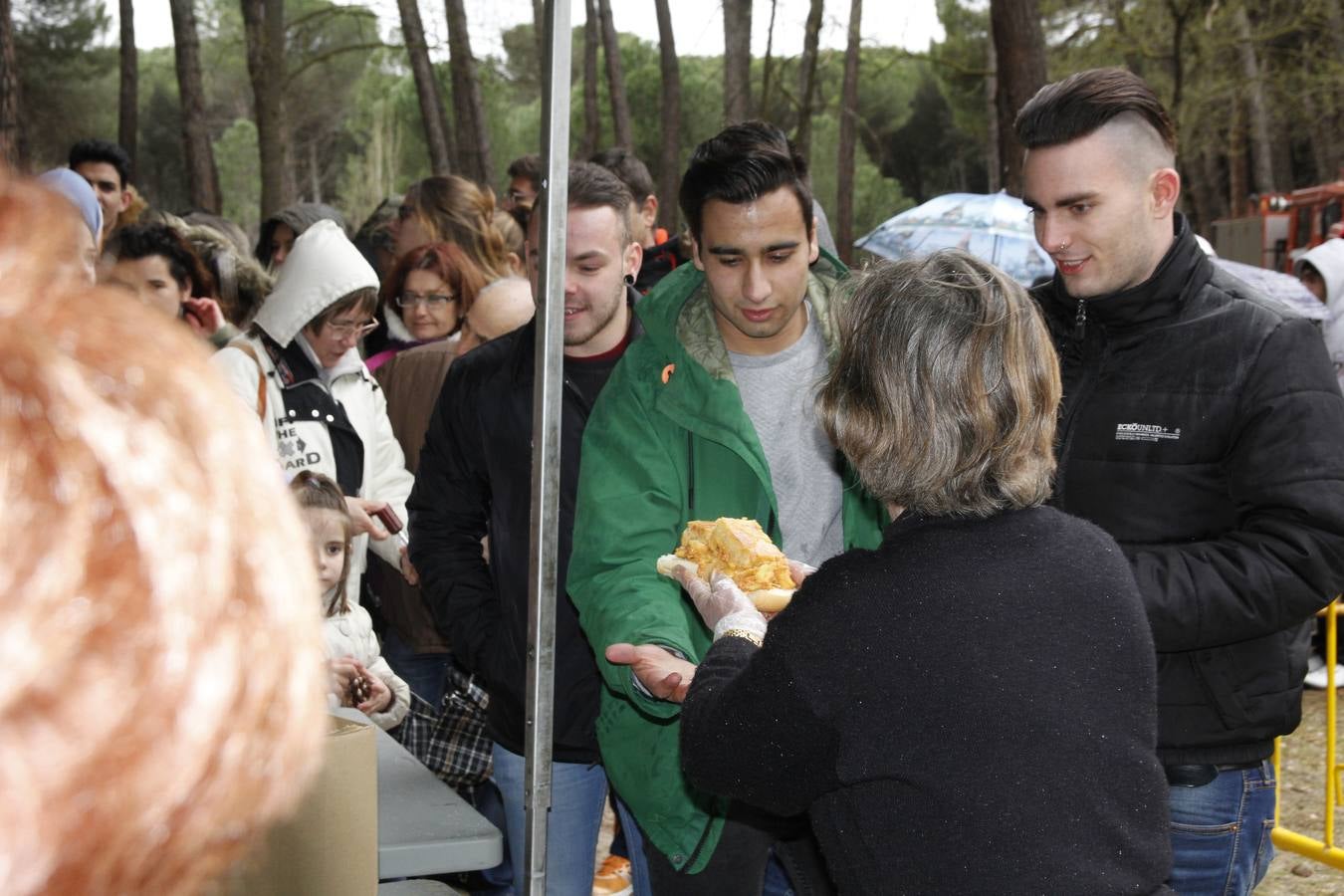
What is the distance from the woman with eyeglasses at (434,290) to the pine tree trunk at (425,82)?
44.0 ft

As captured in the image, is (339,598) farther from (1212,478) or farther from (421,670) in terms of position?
(1212,478)

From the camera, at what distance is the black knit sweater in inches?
69.6

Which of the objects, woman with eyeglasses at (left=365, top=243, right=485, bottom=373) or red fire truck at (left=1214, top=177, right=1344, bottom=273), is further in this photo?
red fire truck at (left=1214, top=177, right=1344, bottom=273)

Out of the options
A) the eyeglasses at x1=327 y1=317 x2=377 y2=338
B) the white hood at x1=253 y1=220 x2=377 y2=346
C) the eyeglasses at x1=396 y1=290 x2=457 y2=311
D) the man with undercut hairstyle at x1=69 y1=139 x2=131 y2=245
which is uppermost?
the man with undercut hairstyle at x1=69 y1=139 x2=131 y2=245

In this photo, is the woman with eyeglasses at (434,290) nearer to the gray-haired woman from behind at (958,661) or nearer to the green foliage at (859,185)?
the gray-haired woman from behind at (958,661)

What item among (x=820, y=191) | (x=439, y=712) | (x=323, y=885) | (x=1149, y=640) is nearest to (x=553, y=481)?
(x=323, y=885)

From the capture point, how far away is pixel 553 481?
2516 millimetres

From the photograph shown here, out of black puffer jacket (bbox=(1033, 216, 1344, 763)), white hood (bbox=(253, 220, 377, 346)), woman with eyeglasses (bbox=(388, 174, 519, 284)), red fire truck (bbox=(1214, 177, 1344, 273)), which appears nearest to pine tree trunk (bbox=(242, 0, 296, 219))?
woman with eyeglasses (bbox=(388, 174, 519, 284))

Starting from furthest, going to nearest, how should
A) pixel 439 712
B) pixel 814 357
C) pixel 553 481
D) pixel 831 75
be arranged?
pixel 831 75, pixel 439 712, pixel 814 357, pixel 553 481

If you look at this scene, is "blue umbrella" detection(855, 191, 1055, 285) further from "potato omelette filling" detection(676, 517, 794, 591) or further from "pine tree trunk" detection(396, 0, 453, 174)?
"pine tree trunk" detection(396, 0, 453, 174)

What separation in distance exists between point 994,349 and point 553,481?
93cm

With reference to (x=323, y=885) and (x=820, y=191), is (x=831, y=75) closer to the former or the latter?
(x=820, y=191)

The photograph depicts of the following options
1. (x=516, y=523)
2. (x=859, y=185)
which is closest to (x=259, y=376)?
(x=516, y=523)

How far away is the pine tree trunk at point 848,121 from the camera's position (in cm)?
2255
